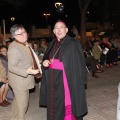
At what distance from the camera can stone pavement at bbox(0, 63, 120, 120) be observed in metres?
5.54

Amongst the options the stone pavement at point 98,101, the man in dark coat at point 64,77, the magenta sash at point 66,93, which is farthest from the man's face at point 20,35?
the stone pavement at point 98,101

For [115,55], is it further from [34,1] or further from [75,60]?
[34,1]

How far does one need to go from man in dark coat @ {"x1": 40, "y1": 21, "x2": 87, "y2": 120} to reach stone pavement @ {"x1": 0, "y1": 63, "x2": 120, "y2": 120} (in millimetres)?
1176

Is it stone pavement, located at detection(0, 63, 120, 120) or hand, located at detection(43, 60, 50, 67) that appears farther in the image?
stone pavement, located at detection(0, 63, 120, 120)

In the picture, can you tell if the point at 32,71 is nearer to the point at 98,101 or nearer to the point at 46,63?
the point at 46,63

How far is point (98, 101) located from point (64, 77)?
2.49 meters

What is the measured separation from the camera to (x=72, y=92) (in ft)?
13.8

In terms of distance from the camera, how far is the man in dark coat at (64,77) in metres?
4.16

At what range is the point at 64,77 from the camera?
4254mm

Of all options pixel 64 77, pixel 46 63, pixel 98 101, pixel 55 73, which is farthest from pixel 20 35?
pixel 98 101

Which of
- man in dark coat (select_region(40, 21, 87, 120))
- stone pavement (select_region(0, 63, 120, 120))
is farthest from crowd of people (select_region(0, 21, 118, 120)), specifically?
stone pavement (select_region(0, 63, 120, 120))

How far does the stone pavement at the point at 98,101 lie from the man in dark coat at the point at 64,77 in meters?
1.18

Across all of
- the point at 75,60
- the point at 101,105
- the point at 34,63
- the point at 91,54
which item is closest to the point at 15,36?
the point at 34,63

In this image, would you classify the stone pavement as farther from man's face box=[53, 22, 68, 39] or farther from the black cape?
man's face box=[53, 22, 68, 39]
